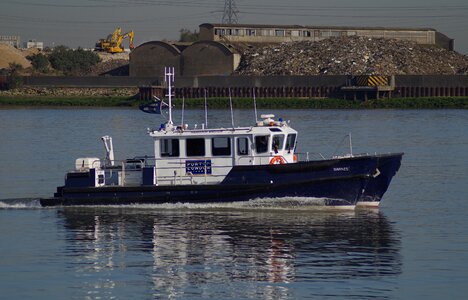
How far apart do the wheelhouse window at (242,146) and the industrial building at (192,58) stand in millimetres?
73019

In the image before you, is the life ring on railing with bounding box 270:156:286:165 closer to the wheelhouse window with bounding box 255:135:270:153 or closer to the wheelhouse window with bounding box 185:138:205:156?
the wheelhouse window with bounding box 255:135:270:153

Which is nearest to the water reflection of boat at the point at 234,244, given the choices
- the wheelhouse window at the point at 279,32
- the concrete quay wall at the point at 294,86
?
the concrete quay wall at the point at 294,86

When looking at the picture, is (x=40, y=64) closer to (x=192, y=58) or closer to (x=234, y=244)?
(x=192, y=58)

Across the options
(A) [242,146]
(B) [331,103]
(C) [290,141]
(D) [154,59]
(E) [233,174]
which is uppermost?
(D) [154,59]

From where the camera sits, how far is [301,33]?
11694cm

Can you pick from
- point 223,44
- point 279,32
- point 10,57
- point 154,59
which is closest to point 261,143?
point 223,44

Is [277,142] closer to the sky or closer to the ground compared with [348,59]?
closer to the ground

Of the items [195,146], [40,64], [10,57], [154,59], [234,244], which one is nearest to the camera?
[234,244]

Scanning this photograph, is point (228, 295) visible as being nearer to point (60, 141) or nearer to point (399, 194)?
point (399, 194)

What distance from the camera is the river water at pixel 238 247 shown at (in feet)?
68.1

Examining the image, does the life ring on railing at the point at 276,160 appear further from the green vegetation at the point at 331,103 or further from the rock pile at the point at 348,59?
the rock pile at the point at 348,59

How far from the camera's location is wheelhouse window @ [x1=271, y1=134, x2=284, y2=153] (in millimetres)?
29453

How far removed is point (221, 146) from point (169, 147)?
4.72ft

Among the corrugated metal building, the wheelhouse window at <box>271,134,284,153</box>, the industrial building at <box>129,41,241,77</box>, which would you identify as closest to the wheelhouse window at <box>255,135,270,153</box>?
the wheelhouse window at <box>271,134,284,153</box>
